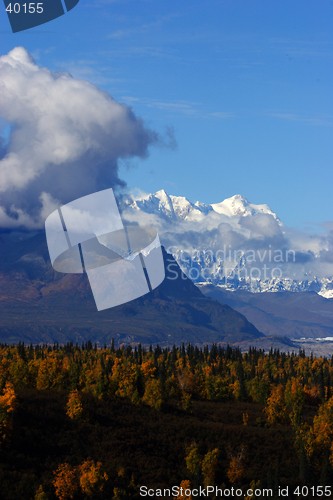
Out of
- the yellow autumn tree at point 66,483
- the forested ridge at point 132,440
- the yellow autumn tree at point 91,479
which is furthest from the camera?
the forested ridge at point 132,440

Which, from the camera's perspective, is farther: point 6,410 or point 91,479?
point 6,410

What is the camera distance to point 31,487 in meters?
112

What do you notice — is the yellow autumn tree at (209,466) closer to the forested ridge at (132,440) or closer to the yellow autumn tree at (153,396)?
the forested ridge at (132,440)

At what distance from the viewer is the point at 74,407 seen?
151m

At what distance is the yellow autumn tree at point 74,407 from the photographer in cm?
14988

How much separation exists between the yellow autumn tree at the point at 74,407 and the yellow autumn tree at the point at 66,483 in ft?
96.6

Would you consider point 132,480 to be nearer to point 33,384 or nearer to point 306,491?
point 306,491

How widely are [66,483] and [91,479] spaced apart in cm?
518

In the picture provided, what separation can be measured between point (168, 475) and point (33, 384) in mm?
68986

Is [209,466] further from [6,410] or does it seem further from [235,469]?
[6,410]

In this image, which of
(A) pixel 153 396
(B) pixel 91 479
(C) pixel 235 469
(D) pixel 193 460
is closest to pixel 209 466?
(D) pixel 193 460

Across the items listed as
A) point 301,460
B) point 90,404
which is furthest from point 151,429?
point 301,460

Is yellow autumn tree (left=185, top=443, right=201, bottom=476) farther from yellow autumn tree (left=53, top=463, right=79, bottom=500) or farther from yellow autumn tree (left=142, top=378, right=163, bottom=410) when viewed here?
yellow autumn tree (left=142, top=378, right=163, bottom=410)

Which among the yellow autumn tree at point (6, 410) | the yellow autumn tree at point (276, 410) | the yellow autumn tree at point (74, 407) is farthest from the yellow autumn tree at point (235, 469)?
the yellow autumn tree at point (6, 410)
